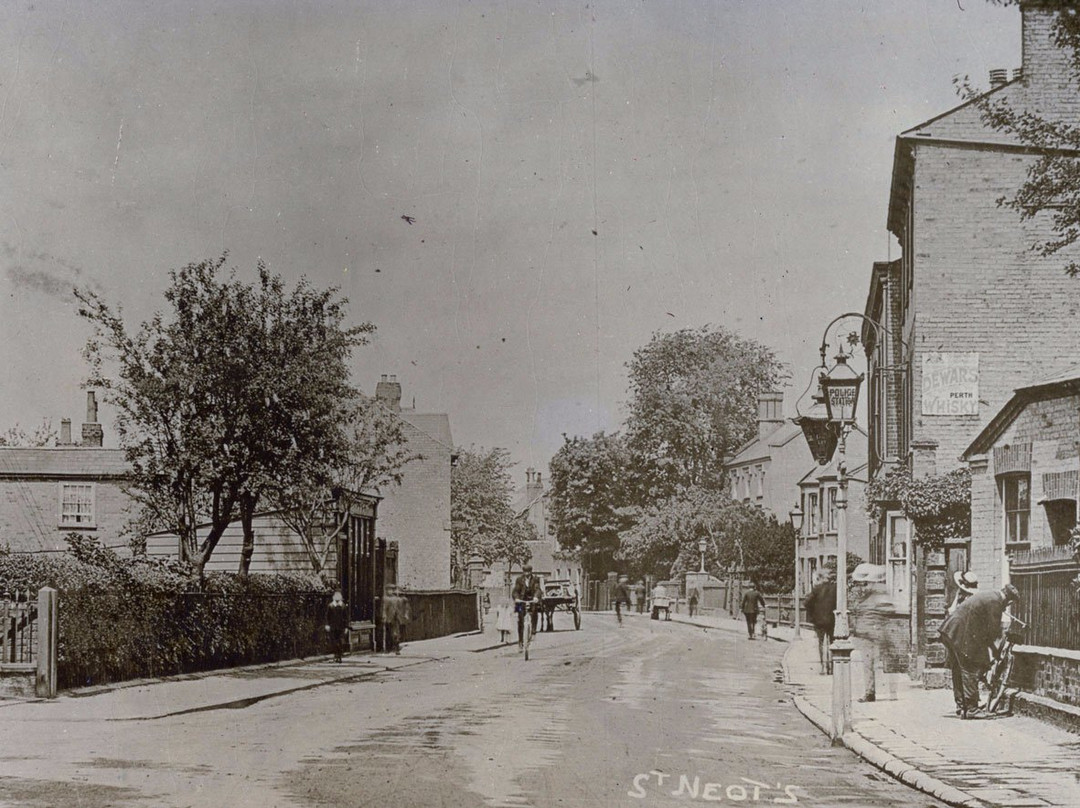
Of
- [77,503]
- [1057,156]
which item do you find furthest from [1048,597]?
[77,503]

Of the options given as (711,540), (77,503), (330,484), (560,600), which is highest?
(330,484)

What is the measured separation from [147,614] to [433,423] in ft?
165

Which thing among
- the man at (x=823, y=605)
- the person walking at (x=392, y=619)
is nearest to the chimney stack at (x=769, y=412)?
the person walking at (x=392, y=619)

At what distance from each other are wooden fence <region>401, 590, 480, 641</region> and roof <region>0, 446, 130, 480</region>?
1060cm

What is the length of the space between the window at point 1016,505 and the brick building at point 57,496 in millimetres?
30703

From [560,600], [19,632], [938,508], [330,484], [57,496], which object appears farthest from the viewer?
[560,600]

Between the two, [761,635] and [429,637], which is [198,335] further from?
[761,635]

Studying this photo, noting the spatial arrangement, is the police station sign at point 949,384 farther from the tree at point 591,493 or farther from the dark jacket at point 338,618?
the tree at point 591,493

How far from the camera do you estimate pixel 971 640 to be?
1501cm

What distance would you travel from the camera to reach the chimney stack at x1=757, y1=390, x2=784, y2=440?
81000 mm

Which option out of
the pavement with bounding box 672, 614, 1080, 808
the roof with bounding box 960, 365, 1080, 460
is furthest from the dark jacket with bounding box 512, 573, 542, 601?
the roof with bounding box 960, 365, 1080, 460

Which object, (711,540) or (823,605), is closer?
(823,605)

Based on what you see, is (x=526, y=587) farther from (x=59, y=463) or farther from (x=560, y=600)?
(x=560, y=600)

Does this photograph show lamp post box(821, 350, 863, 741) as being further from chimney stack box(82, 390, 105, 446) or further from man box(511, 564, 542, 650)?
chimney stack box(82, 390, 105, 446)
